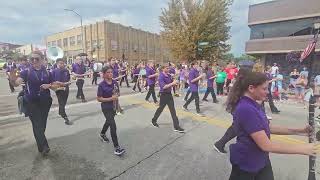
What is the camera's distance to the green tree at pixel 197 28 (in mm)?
31688

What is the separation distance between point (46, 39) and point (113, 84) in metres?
82.2

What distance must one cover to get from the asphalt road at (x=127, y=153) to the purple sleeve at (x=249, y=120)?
249 cm

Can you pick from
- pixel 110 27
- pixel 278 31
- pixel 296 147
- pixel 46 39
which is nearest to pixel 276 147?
pixel 296 147

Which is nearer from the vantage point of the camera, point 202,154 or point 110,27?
point 202,154

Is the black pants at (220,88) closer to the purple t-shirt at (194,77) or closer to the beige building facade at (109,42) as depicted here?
the purple t-shirt at (194,77)

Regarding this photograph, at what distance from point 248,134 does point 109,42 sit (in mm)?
59448

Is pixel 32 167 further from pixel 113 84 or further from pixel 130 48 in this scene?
pixel 130 48

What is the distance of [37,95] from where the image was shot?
19.9ft

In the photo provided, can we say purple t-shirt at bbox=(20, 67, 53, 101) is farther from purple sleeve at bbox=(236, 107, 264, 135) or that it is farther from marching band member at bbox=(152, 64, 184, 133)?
purple sleeve at bbox=(236, 107, 264, 135)

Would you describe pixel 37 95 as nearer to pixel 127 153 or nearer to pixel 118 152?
pixel 118 152

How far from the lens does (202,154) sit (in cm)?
645

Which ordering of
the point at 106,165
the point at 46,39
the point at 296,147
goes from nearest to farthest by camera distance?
the point at 296,147 < the point at 106,165 < the point at 46,39

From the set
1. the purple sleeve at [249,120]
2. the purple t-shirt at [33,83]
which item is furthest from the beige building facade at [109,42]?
the purple sleeve at [249,120]

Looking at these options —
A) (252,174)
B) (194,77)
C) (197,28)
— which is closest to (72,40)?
(197,28)
